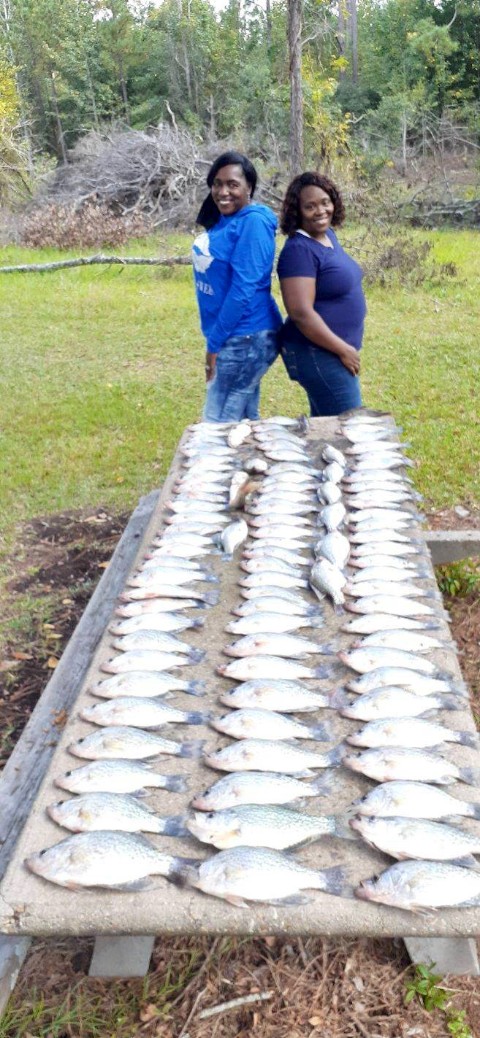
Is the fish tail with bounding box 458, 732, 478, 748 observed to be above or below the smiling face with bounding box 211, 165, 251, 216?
below

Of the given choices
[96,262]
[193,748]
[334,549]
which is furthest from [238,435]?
[96,262]

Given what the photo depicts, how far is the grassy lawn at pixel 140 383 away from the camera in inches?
254

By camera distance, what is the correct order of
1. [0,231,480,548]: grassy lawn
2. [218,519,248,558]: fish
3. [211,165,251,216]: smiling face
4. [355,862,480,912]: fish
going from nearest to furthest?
[355,862,480,912]: fish, [218,519,248,558]: fish, [211,165,251,216]: smiling face, [0,231,480,548]: grassy lawn

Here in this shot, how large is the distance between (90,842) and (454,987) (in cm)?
135

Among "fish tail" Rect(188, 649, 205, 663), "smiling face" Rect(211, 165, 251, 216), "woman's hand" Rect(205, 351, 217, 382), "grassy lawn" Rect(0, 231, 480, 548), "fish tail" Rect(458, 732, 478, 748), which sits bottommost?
"grassy lawn" Rect(0, 231, 480, 548)

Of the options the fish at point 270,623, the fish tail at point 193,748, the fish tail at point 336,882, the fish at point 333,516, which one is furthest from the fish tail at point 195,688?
the fish at point 333,516

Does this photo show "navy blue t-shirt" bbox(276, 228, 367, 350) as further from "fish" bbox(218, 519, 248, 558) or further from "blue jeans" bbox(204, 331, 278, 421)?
"fish" bbox(218, 519, 248, 558)

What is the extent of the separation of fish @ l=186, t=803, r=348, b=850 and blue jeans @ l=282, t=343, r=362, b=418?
307 centimetres

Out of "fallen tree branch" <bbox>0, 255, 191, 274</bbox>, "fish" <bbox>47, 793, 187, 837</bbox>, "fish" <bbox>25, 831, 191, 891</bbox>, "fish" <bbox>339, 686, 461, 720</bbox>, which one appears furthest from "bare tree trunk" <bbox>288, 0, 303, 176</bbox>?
"fish" <bbox>25, 831, 191, 891</bbox>

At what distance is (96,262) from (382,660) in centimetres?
1306

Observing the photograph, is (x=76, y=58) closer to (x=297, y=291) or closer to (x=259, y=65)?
(x=259, y=65)

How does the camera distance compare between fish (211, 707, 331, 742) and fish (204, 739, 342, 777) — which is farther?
fish (211, 707, 331, 742)

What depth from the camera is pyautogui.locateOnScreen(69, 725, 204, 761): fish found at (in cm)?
237

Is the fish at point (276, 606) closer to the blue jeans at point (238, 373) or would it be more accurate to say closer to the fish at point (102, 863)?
the fish at point (102, 863)
